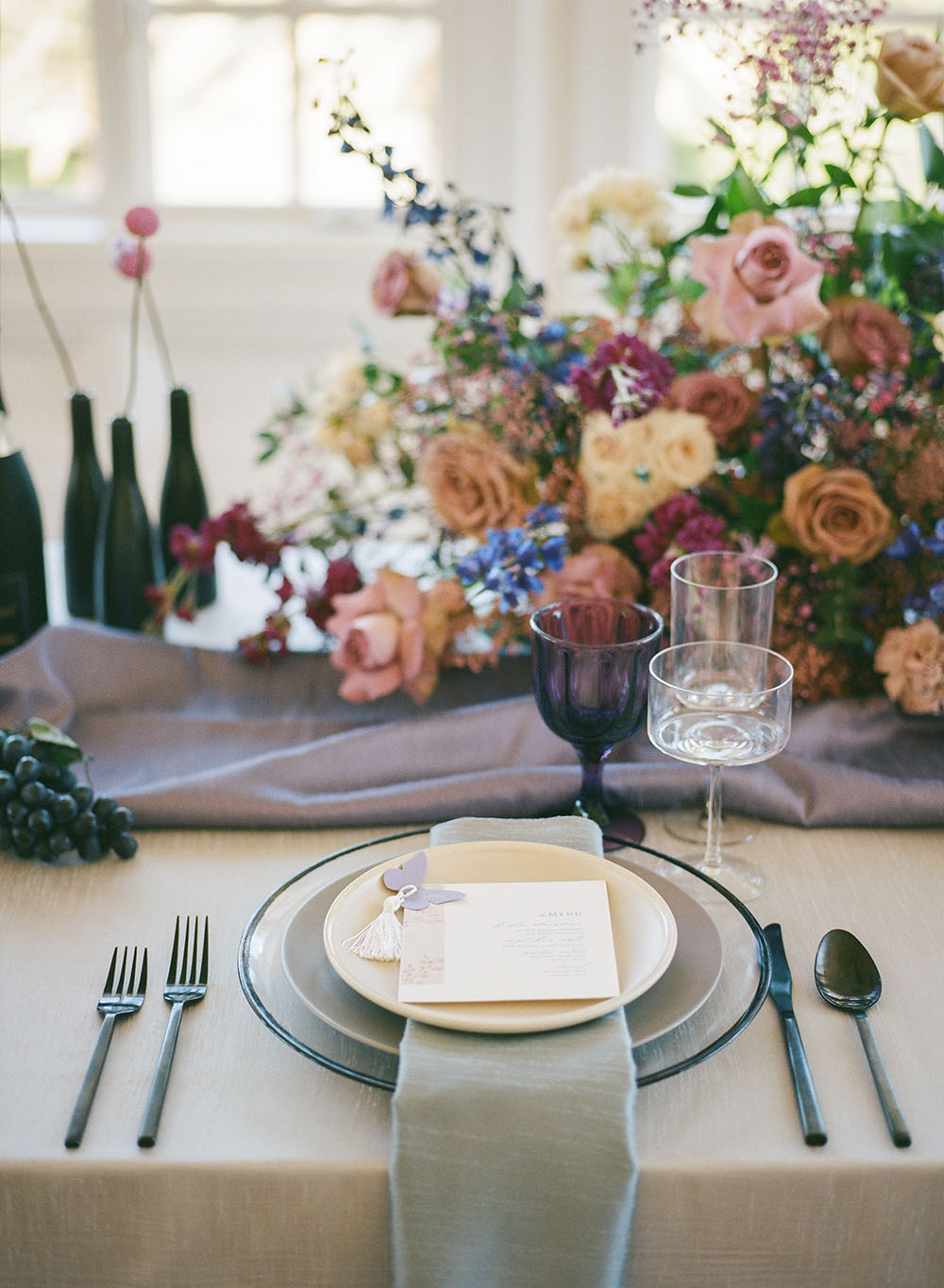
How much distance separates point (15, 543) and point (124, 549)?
11cm

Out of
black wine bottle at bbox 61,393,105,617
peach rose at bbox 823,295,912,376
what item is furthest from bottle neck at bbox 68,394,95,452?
peach rose at bbox 823,295,912,376

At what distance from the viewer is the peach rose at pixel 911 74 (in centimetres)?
111

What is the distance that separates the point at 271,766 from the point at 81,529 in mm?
530

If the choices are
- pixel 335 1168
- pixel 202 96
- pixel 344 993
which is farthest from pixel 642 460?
pixel 202 96

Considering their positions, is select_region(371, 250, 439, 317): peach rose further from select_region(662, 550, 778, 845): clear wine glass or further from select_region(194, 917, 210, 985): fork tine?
select_region(194, 917, 210, 985): fork tine

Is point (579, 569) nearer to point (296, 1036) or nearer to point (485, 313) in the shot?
point (485, 313)

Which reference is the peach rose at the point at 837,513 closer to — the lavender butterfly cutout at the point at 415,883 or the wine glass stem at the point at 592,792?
the wine glass stem at the point at 592,792

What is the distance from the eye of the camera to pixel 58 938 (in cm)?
89

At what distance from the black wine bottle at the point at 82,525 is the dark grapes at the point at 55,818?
0.51 meters

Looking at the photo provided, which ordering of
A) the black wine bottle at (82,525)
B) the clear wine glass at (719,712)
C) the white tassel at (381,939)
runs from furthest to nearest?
the black wine bottle at (82,525)
the clear wine glass at (719,712)
the white tassel at (381,939)

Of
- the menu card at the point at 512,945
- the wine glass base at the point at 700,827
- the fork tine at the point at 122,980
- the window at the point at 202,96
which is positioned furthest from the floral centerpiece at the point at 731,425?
the window at the point at 202,96

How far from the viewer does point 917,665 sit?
1113 mm

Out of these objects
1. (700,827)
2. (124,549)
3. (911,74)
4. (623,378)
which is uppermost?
(911,74)

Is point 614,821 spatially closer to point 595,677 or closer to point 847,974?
point 595,677
